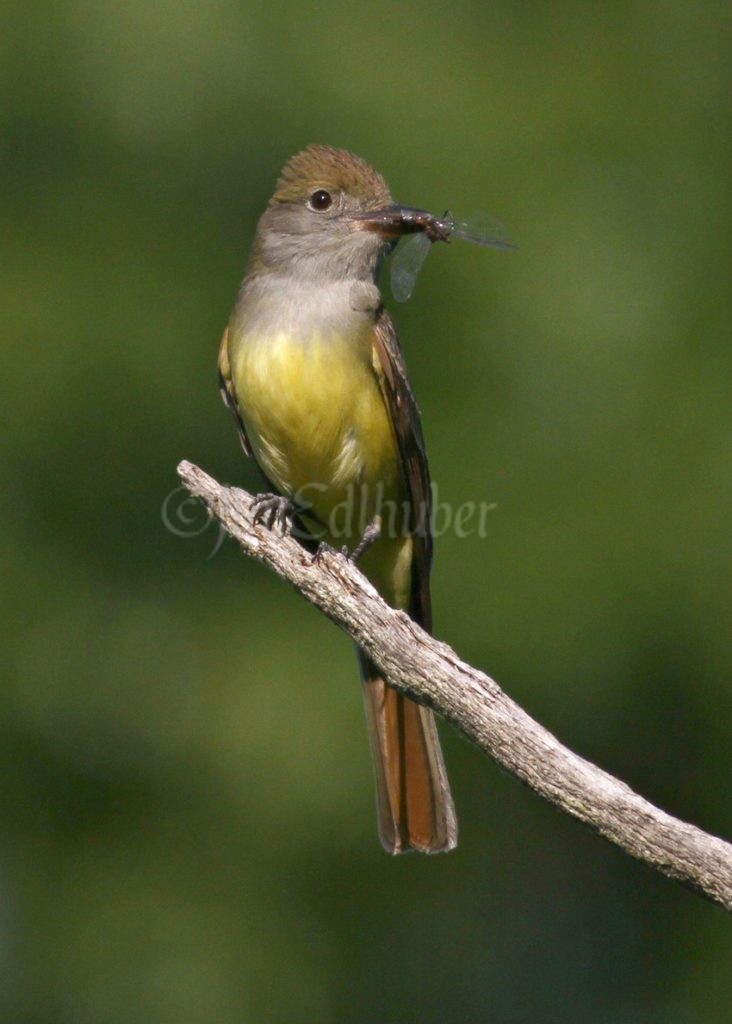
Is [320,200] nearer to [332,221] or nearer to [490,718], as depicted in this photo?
[332,221]

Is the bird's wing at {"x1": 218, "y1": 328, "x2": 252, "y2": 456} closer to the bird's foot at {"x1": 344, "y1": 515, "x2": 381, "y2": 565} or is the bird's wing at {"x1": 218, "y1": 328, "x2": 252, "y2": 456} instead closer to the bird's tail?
the bird's foot at {"x1": 344, "y1": 515, "x2": 381, "y2": 565}

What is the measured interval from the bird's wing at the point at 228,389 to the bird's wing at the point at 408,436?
0.55 m

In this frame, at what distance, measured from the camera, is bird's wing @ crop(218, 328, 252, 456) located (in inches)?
241

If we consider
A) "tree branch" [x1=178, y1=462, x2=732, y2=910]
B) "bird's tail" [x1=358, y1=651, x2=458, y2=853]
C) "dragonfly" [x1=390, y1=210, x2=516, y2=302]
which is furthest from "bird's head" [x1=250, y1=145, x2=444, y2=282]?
"bird's tail" [x1=358, y1=651, x2=458, y2=853]

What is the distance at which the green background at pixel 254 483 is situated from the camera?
7.57 meters

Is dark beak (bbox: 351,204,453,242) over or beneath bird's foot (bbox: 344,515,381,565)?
over

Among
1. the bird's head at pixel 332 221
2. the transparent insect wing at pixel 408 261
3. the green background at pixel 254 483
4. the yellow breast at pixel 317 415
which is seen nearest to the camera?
the yellow breast at pixel 317 415

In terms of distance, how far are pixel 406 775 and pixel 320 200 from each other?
2120 mm

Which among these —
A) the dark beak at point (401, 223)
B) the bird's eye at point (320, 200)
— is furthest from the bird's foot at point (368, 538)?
the bird's eye at point (320, 200)

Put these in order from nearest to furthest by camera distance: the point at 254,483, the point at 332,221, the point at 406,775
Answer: the point at 406,775, the point at 332,221, the point at 254,483

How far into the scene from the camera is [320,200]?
6.21 meters

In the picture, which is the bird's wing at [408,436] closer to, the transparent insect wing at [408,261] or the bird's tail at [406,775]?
the transparent insect wing at [408,261]

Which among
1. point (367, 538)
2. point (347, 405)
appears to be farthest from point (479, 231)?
point (367, 538)

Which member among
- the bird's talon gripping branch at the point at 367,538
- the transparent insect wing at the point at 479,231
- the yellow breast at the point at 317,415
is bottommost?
the bird's talon gripping branch at the point at 367,538
